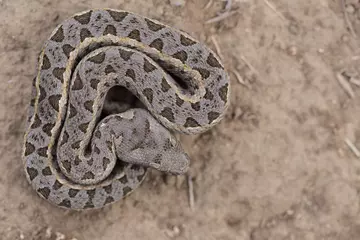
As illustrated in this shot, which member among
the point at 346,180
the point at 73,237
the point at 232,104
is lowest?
the point at 73,237

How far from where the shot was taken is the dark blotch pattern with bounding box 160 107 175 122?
23.6 ft

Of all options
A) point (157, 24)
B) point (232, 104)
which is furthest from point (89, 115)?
point (232, 104)

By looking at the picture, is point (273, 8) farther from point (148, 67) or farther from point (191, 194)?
point (191, 194)

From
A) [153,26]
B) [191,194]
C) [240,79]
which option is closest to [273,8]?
[240,79]

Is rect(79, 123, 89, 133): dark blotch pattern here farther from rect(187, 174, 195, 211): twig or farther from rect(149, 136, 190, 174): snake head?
rect(187, 174, 195, 211): twig

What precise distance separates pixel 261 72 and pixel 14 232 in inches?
143

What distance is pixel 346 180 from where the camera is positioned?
24.9 feet

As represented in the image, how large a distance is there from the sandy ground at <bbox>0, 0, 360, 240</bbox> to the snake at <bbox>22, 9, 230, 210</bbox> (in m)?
0.38

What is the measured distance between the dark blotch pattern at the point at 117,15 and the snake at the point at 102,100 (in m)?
0.01

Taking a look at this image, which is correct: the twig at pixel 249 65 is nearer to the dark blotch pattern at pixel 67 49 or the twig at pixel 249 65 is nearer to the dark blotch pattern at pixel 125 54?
the dark blotch pattern at pixel 125 54

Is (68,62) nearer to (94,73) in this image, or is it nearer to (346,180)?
(94,73)

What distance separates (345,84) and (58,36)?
3.62 m

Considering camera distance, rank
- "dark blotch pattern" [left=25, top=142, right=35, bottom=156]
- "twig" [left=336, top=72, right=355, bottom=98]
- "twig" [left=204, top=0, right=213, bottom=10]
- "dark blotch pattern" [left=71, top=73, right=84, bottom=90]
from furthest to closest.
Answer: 1. "twig" [left=204, top=0, right=213, bottom=10]
2. "twig" [left=336, top=72, right=355, bottom=98]
3. "dark blotch pattern" [left=25, top=142, right=35, bottom=156]
4. "dark blotch pattern" [left=71, top=73, right=84, bottom=90]

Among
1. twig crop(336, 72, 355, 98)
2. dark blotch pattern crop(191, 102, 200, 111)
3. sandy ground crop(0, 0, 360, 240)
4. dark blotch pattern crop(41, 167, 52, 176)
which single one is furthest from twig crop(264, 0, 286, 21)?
dark blotch pattern crop(41, 167, 52, 176)
